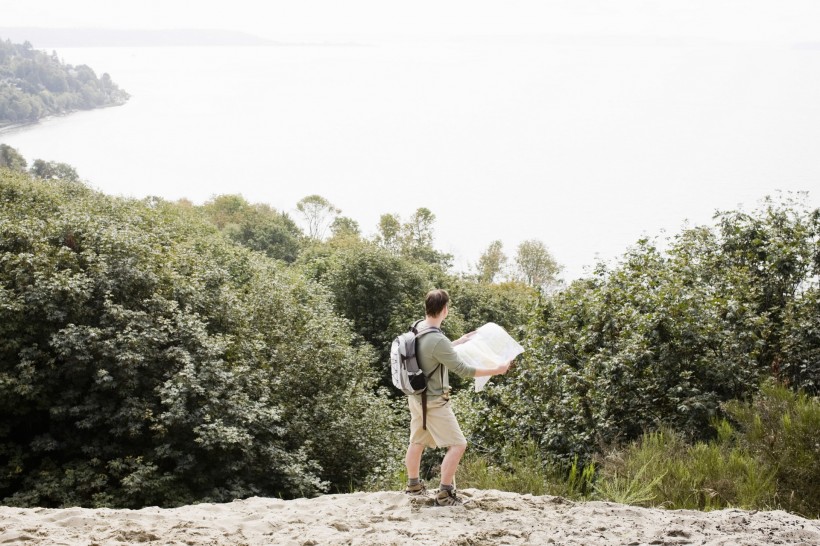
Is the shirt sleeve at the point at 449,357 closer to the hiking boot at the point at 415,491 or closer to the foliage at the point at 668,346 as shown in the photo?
the hiking boot at the point at 415,491

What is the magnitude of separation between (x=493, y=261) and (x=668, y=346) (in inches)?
3436

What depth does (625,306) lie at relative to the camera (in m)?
Answer: 11.8

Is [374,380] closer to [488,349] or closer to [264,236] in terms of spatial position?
[488,349]

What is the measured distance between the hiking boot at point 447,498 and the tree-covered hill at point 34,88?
166 metres

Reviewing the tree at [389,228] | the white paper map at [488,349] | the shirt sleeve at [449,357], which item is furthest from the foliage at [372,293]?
the tree at [389,228]

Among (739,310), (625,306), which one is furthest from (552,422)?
(739,310)

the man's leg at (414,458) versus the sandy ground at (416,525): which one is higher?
the man's leg at (414,458)

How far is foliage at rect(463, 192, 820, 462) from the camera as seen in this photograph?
10.5m

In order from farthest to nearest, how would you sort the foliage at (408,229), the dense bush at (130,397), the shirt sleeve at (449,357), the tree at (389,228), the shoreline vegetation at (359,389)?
the tree at (389,228) < the foliage at (408,229) < the dense bush at (130,397) < the shoreline vegetation at (359,389) < the shirt sleeve at (449,357)

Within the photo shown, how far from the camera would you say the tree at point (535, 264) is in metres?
95.4

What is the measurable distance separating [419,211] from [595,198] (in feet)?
340

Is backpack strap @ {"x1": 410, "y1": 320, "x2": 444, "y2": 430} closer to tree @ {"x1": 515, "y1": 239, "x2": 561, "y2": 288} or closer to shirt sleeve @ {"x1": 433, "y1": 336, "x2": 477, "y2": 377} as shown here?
shirt sleeve @ {"x1": 433, "y1": 336, "x2": 477, "y2": 377}

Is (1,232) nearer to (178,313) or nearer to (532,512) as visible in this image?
(178,313)

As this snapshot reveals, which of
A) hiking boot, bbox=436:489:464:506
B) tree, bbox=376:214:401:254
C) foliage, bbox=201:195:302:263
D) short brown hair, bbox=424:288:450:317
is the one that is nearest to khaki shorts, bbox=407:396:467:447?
hiking boot, bbox=436:489:464:506
